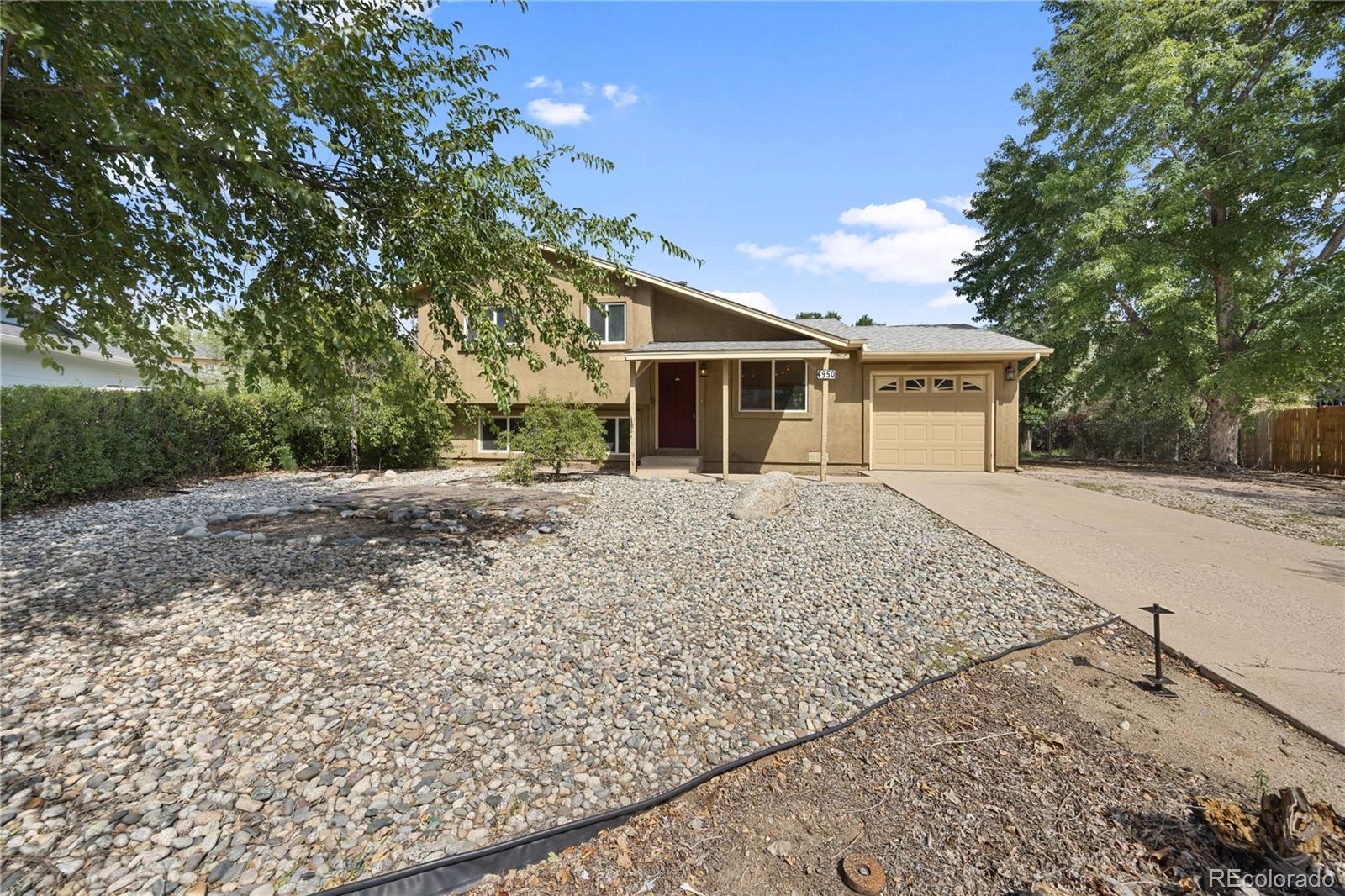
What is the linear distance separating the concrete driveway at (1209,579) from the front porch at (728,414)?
403 cm

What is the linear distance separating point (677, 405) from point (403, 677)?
10513 millimetres

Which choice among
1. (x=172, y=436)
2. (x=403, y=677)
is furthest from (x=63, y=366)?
(x=403, y=677)

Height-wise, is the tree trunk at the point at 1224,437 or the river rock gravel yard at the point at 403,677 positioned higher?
the tree trunk at the point at 1224,437

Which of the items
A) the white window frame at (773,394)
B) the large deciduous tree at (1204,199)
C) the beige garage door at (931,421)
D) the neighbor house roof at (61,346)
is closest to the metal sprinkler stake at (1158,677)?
the neighbor house roof at (61,346)

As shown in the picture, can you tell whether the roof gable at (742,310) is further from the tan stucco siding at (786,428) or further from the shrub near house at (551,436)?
the shrub near house at (551,436)

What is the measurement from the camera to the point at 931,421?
1261cm

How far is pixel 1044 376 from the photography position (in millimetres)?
18469

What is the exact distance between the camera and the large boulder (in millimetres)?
7188

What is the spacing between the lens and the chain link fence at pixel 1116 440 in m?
16.8

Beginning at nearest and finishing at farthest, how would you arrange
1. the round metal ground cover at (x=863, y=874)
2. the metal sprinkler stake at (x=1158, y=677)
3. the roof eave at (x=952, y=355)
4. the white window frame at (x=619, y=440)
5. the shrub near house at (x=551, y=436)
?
the round metal ground cover at (x=863, y=874) → the metal sprinkler stake at (x=1158, y=677) → the shrub near house at (x=551, y=436) → the roof eave at (x=952, y=355) → the white window frame at (x=619, y=440)

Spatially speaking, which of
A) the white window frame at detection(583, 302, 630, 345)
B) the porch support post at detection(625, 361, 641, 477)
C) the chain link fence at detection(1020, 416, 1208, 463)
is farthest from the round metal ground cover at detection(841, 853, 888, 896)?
the chain link fence at detection(1020, 416, 1208, 463)

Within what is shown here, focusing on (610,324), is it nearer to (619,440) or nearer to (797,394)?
(619,440)

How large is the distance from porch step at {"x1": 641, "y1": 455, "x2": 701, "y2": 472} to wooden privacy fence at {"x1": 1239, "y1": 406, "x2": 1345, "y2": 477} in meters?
14.6

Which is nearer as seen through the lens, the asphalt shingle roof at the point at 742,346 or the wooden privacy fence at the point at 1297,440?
the asphalt shingle roof at the point at 742,346
